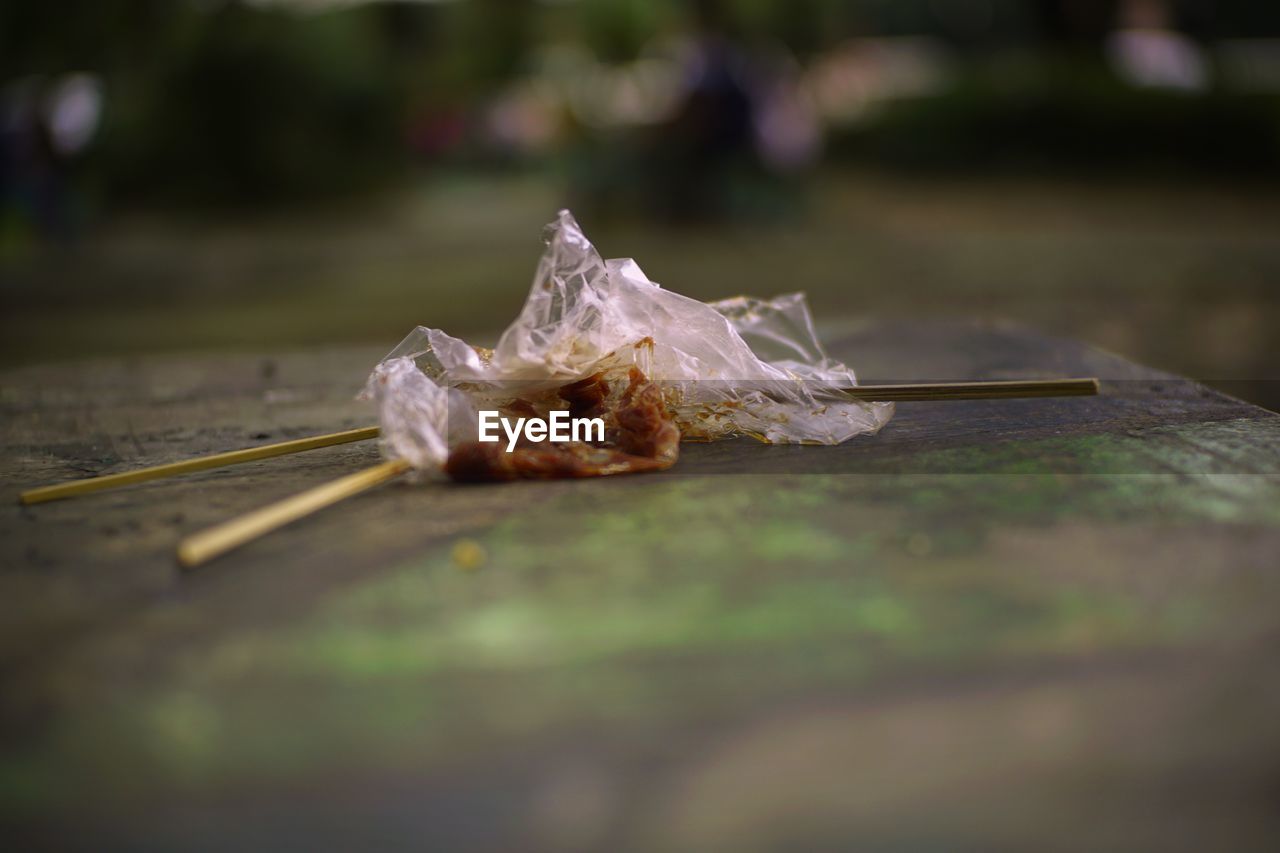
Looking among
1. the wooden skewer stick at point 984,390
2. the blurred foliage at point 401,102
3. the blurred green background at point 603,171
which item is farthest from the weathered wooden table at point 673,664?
the blurred foliage at point 401,102

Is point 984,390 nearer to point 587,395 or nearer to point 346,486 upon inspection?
point 587,395

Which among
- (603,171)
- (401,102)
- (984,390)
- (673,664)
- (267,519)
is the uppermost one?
(401,102)

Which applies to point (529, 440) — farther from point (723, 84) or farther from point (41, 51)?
point (723, 84)

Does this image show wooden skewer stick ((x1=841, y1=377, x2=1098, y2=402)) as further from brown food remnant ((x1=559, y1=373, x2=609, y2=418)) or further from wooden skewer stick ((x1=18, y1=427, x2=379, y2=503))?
wooden skewer stick ((x1=18, y1=427, x2=379, y2=503))

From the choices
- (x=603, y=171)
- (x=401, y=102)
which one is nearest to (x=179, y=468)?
(x=603, y=171)

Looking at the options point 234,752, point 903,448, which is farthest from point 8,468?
point 903,448

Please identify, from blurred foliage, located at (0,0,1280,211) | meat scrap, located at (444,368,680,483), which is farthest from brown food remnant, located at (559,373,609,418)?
blurred foliage, located at (0,0,1280,211)

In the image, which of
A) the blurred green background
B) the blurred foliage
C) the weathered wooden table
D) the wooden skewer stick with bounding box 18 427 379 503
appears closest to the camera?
the weathered wooden table
